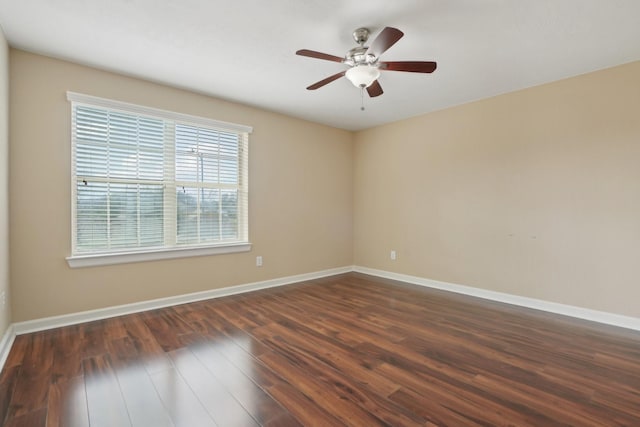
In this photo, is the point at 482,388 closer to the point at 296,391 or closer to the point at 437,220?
the point at 296,391

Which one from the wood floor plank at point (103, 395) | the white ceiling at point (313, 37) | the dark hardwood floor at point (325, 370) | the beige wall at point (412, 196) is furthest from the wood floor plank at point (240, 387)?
the white ceiling at point (313, 37)

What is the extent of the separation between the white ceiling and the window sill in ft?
6.09

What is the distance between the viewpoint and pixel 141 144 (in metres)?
3.35

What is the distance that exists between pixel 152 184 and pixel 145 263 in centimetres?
87

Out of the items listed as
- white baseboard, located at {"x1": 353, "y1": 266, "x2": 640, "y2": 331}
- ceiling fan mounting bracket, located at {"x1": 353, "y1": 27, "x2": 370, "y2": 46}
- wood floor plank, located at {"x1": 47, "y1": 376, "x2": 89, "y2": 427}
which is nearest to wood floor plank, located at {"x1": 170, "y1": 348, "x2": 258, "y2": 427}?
wood floor plank, located at {"x1": 47, "y1": 376, "x2": 89, "y2": 427}

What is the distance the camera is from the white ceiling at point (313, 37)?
214 centimetres

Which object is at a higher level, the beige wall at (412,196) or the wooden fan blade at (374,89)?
the wooden fan blade at (374,89)

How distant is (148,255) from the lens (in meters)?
3.35

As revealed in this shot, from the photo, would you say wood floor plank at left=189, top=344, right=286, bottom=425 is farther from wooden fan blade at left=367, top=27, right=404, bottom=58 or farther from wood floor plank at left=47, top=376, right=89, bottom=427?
wooden fan blade at left=367, top=27, right=404, bottom=58

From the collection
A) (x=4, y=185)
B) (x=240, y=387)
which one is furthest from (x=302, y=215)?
(x=4, y=185)

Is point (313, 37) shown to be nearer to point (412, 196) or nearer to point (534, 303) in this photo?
point (412, 196)

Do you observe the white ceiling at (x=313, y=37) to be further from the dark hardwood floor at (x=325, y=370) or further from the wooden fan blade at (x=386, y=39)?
the dark hardwood floor at (x=325, y=370)

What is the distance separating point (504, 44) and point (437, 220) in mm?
2369

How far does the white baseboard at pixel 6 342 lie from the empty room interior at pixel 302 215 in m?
0.03
